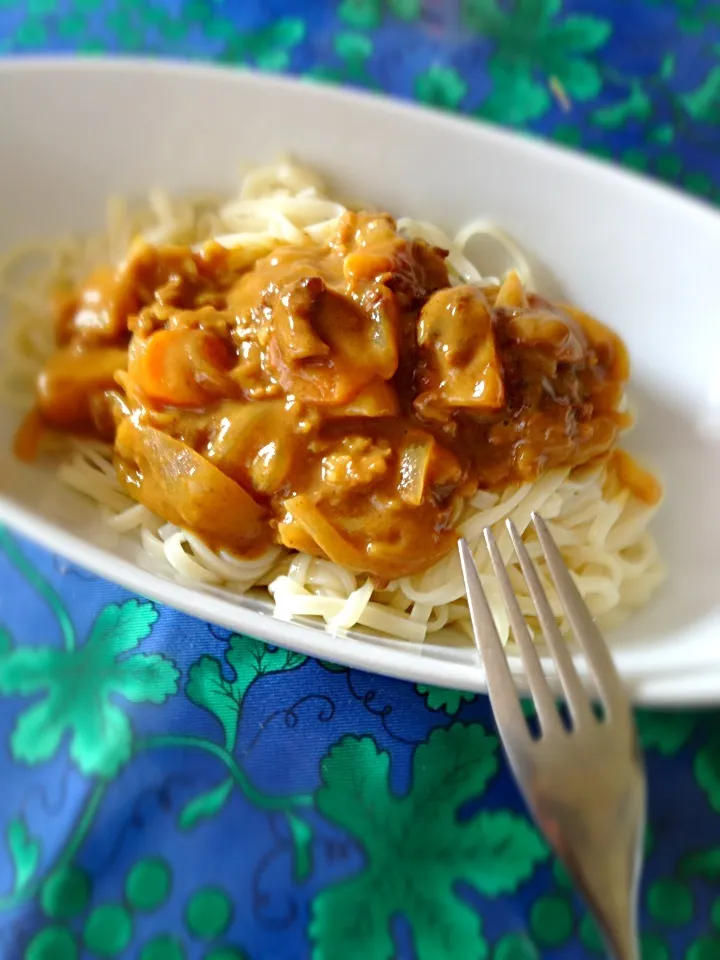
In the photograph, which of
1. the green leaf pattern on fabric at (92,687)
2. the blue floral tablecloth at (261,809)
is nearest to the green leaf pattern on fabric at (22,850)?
the blue floral tablecloth at (261,809)

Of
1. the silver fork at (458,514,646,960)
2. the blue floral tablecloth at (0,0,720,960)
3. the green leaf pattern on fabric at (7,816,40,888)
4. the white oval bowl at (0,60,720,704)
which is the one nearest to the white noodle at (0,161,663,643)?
the white oval bowl at (0,60,720,704)

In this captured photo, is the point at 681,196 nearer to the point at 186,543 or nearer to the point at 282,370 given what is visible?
the point at 282,370

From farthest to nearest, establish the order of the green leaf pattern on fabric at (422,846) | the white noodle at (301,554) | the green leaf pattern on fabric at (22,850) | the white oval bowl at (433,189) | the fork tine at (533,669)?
the white oval bowl at (433,189)
the white noodle at (301,554)
the green leaf pattern on fabric at (22,850)
the green leaf pattern on fabric at (422,846)
the fork tine at (533,669)

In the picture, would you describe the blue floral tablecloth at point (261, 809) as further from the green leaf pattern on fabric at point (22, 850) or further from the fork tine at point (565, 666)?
the fork tine at point (565, 666)

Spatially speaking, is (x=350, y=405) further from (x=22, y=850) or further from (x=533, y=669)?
(x=22, y=850)

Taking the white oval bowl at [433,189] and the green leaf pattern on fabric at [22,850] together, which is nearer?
the green leaf pattern on fabric at [22,850]

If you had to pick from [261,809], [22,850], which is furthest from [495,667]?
→ [22,850]

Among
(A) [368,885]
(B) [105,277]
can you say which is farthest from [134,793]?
(B) [105,277]
